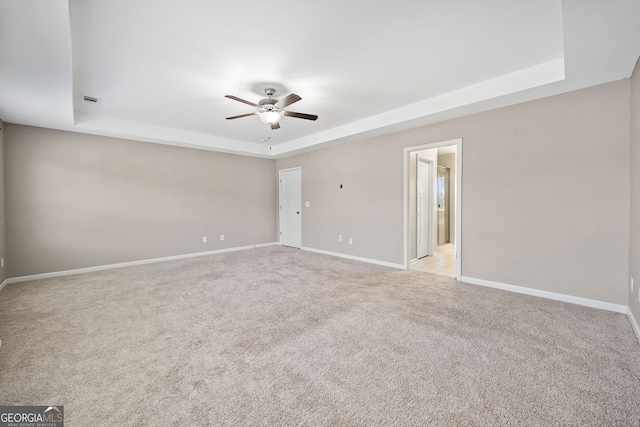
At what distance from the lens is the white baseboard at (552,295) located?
→ 9.04 ft

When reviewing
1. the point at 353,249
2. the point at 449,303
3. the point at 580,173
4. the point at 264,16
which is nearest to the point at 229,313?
the point at 449,303

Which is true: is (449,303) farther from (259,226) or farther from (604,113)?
(259,226)

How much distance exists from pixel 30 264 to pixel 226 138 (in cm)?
386

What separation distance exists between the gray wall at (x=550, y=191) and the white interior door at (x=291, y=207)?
2928 millimetres

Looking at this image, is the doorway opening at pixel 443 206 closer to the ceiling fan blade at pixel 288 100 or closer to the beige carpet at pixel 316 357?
the beige carpet at pixel 316 357

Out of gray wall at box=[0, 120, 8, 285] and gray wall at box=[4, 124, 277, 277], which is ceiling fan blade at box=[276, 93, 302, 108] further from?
gray wall at box=[0, 120, 8, 285]

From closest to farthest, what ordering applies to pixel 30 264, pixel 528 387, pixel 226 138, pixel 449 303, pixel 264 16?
pixel 528 387 < pixel 264 16 < pixel 449 303 < pixel 30 264 < pixel 226 138

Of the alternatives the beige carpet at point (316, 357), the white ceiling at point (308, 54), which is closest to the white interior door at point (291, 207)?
the white ceiling at point (308, 54)

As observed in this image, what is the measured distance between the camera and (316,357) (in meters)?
1.99

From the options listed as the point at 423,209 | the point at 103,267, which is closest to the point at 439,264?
the point at 423,209

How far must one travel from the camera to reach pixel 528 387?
165 cm

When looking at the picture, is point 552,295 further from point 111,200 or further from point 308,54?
point 111,200

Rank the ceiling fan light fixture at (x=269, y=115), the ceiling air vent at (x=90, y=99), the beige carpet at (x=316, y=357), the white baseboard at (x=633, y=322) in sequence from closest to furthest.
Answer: the beige carpet at (x=316, y=357) → the white baseboard at (x=633, y=322) → the ceiling fan light fixture at (x=269, y=115) → the ceiling air vent at (x=90, y=99)

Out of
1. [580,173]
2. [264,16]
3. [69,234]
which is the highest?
[264,16]
